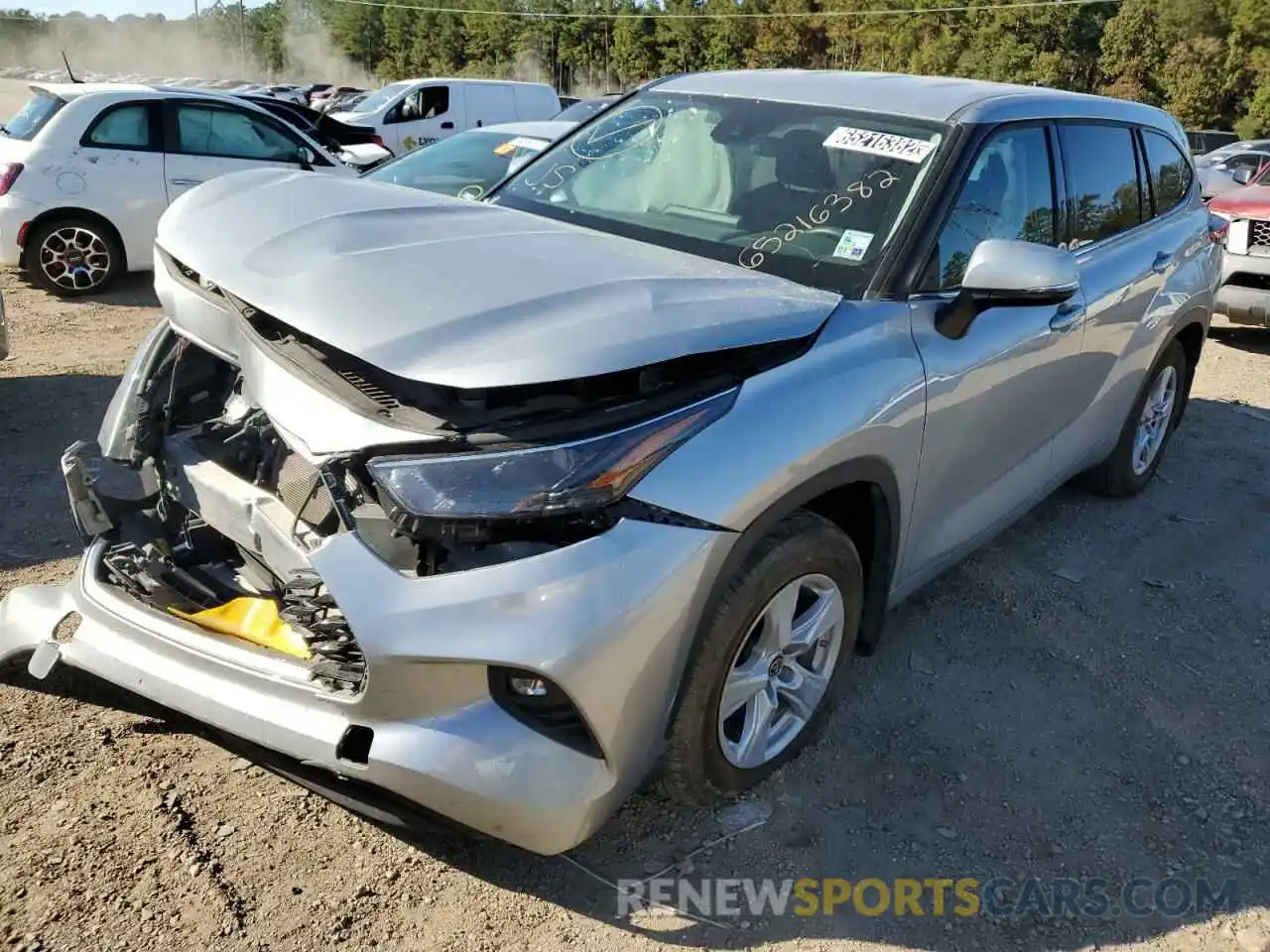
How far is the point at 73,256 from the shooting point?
318 inches

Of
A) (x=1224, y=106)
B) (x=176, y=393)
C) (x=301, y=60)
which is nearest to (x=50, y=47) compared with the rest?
(x=301, y=60)

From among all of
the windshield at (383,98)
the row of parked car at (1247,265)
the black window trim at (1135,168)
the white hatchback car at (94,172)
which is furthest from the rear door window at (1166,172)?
the windshield at (383,98)

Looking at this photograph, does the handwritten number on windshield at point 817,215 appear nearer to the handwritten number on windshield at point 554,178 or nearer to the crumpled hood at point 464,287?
the crumpled hood at point 464,287

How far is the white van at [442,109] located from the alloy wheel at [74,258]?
925 cm

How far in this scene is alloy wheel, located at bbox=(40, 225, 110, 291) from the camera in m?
8.00

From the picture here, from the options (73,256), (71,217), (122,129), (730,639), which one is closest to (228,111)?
(122,129)

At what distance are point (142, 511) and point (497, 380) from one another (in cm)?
142

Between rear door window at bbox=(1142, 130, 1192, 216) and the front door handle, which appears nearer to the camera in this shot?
the front door handle

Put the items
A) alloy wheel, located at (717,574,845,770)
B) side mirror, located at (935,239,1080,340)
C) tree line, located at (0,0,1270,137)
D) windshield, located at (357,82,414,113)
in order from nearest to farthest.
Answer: alloy wheel, located at (717,574,845,770)
side mirror, located at (935,239,1080,340)
windshield, located at (357,82,414,113)
tree line, located at (0,0,1270,137)

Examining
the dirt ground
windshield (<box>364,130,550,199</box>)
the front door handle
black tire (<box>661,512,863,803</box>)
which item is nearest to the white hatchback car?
windshield (<box>364,130,550,199</box>)

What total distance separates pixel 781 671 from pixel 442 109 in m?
16.2

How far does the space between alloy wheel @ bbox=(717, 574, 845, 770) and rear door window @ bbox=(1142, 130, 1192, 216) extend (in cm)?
297

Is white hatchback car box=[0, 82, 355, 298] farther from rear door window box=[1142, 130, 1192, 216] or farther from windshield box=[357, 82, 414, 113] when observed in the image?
windshield box=[357, 82, 414, 113]

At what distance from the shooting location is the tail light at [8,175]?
775 centimetres
